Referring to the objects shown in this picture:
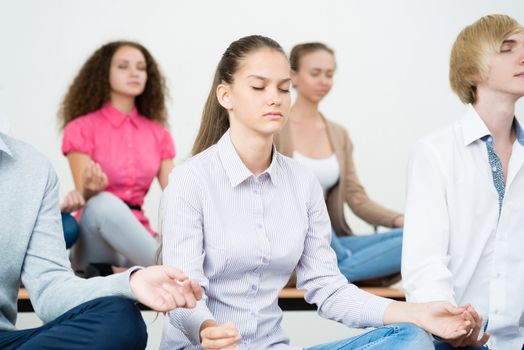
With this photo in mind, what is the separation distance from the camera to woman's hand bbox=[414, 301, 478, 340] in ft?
6.77

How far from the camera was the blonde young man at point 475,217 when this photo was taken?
248cm

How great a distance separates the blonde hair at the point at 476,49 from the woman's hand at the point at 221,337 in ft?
3.83

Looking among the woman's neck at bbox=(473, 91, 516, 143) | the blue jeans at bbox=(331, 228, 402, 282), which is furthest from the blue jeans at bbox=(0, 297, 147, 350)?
the blue jeans at bbox=(331, 228, 402, 282)

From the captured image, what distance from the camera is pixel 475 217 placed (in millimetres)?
2523

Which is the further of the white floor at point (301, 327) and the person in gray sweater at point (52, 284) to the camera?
the white floor at point (301, 327)

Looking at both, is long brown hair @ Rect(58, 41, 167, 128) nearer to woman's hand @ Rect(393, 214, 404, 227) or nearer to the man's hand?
woman's hand @ Rect(393, 214, 404, 227)

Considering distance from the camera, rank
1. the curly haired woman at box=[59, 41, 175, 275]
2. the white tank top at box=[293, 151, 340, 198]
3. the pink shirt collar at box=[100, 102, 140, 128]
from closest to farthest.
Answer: the curly haired woman at box=[59, 41, 175, 275] < the white tank top at box=[293, 151, 340, 198] < the pink shirt collar at box=[100, 102, 140, 128]

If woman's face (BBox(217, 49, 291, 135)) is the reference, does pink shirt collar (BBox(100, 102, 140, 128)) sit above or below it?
below

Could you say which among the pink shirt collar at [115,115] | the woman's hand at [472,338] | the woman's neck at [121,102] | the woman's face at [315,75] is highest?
the woman's face at [315,75]

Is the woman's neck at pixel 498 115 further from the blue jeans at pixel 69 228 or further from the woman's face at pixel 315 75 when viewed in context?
the blue jeans at pixel 69 228

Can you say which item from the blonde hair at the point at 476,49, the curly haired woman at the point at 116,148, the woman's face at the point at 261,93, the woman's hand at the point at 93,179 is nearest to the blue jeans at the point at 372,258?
the curly haired woman at the point at 116,148

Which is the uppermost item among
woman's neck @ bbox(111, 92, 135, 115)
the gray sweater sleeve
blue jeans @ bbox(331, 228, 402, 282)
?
woman's neck @ bbox(111, 92, 135, 115)

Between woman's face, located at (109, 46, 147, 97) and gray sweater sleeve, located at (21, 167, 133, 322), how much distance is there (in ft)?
6.23

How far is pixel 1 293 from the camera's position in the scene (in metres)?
2.10
